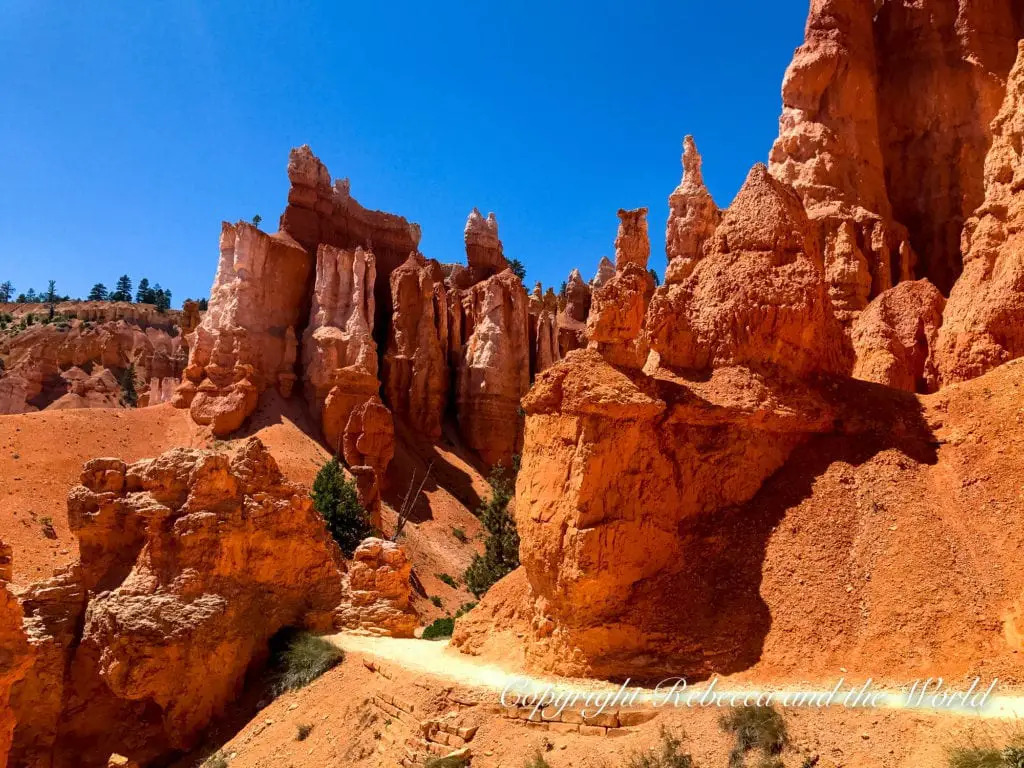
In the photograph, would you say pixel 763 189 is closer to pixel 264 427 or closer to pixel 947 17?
pixel 947 17

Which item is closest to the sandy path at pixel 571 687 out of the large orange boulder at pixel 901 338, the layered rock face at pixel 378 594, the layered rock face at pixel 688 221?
the layered rock face at pixel 378 594

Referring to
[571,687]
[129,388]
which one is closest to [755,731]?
[571,687]

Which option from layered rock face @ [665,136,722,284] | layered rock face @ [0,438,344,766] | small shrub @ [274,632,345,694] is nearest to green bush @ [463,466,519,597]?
layered rock face @ [0,438,344,766]

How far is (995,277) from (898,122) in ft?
46.8

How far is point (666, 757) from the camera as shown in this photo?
936 cm

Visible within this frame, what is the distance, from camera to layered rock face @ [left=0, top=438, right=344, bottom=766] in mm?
15148

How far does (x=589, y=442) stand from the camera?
520 inches

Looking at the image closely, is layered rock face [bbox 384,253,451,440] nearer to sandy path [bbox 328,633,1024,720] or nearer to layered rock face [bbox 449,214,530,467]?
layered rock face [bbox 449,214,530,467]

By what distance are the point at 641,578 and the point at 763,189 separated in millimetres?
8522

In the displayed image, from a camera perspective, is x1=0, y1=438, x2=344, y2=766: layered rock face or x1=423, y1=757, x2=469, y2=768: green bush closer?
x1=423, y1=757, x2=469, y2=768: green bush

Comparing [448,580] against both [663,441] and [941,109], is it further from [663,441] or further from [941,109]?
[941,109]

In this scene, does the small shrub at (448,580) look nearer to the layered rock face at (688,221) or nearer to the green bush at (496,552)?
the green bush at (496,552)

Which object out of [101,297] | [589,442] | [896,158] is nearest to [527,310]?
[896,158]

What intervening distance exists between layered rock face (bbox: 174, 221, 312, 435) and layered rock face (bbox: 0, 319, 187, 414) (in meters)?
17.8
